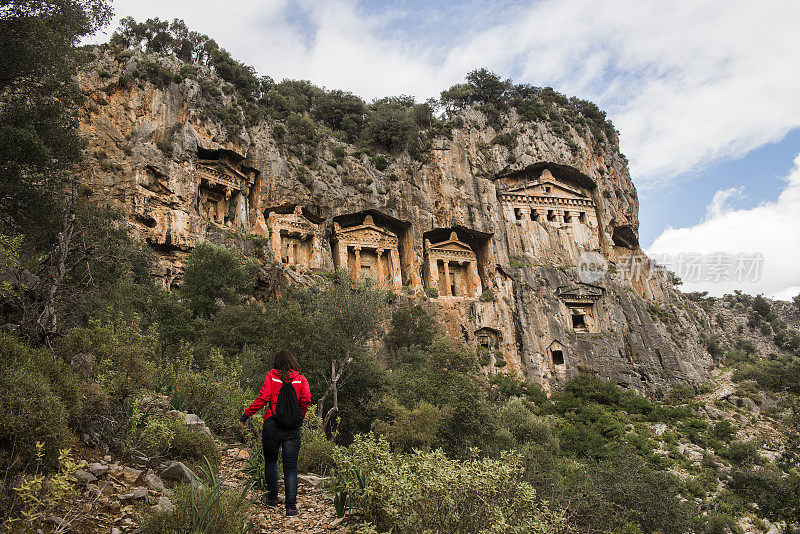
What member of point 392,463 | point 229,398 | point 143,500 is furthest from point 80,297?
point 392,463

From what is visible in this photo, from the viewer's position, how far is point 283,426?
6297 millimetres

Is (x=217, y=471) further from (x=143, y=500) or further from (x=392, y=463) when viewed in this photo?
(x=392, y=463)

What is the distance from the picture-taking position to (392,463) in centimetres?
658

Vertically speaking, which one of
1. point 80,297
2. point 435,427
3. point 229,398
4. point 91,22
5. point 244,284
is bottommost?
point 435,427

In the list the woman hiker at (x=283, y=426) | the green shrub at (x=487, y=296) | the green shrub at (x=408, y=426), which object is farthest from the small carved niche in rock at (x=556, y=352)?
the woman hiker at (x=283, y=426)

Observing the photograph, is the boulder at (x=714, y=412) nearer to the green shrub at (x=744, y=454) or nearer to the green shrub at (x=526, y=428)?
the green shrub at (x=744, y=454)

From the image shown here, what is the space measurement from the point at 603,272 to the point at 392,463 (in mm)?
39946

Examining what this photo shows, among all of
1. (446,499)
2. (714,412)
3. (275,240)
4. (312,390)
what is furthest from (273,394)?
(714,412)

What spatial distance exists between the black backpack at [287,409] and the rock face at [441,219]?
21.5 metres

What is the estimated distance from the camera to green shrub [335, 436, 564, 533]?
18.2ft

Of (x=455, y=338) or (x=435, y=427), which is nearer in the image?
(x=435, y=427)

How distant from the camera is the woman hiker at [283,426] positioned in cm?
621

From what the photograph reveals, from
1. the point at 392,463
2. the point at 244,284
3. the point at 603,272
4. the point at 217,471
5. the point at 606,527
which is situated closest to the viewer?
A: the point at 392,463

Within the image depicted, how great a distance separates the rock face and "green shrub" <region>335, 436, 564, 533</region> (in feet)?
73.8
